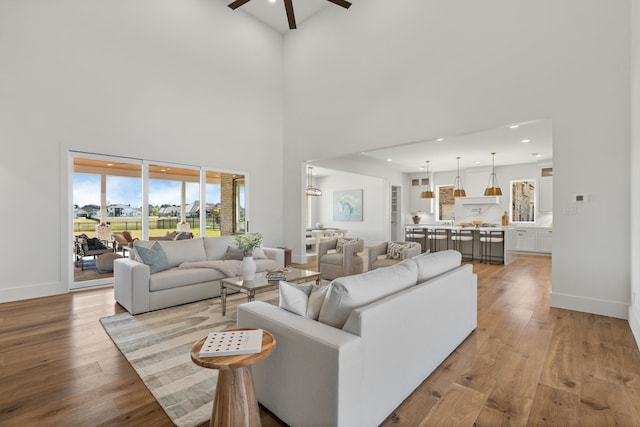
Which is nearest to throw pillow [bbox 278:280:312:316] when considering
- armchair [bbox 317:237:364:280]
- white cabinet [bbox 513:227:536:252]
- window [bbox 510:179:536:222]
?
armchair [bbox 317:237:364:280]

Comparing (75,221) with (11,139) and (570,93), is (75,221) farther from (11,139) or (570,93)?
(570,93)

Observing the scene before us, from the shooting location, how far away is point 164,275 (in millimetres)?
3764

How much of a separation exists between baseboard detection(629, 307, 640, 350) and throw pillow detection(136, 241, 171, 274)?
505 cm

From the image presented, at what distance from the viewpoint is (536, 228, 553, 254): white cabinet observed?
27.2ft

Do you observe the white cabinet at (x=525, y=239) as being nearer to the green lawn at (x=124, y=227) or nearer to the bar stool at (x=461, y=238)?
the bar stool at (x=461, y=238)

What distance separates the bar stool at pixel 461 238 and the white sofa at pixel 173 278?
521 centimetres

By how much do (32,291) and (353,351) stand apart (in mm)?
5155

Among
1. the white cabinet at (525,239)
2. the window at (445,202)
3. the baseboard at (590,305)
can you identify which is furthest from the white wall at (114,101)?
the white cabinet at (525,239)

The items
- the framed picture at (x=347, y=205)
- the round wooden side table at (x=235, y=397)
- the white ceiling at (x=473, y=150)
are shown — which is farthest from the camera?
the framed picture at (x=347, y=205)

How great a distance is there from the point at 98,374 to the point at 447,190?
1060cm

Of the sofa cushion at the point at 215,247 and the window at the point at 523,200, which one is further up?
the window at the point at 523,200

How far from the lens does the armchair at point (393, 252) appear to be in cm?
480

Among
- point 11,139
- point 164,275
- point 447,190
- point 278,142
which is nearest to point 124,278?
point 164,275

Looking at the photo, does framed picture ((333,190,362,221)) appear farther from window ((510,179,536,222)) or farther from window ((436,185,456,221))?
window ((510,179,536,222))
